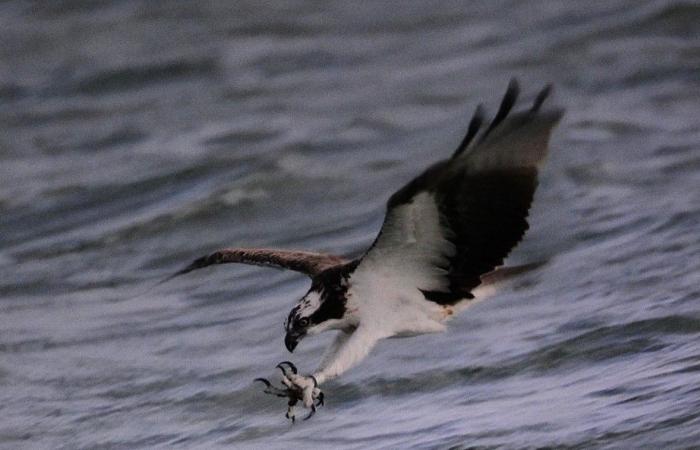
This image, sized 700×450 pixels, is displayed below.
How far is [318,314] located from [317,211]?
19.4 ft

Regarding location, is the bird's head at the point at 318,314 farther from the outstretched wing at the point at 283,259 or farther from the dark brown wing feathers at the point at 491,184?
the dark brown wing feathers at the point at 491,184

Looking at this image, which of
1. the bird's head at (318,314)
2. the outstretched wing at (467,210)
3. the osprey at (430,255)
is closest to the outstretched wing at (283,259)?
the osprey at (430,255)

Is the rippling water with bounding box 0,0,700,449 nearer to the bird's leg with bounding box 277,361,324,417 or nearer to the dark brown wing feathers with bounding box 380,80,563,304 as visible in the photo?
the dark brown wing feathers with bounding box 380,80,563,304

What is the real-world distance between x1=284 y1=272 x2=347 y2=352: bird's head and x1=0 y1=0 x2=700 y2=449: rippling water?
74 cm

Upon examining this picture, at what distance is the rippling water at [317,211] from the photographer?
8.57 metres

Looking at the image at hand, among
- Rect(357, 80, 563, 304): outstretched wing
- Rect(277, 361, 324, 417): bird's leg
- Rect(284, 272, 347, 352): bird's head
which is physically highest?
Rect(357, 80, 563, 304): outstretched wing

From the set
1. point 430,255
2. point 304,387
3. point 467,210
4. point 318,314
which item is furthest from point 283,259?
point 467,210

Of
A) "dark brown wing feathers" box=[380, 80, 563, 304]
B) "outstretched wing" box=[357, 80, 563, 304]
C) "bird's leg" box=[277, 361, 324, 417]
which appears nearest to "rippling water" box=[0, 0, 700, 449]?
"outstretched wing" box=[357, 80, 563, 304]

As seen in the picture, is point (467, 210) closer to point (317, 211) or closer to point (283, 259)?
→ point (283, 259)

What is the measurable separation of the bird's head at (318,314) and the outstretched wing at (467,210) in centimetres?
16

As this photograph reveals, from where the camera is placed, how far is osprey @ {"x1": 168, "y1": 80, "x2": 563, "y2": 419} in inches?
266

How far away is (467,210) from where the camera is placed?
276 inches

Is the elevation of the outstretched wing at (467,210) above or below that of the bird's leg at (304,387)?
above

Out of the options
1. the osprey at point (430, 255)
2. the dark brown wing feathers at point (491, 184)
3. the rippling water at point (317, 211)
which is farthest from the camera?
the rippling water at point (317, 211)
